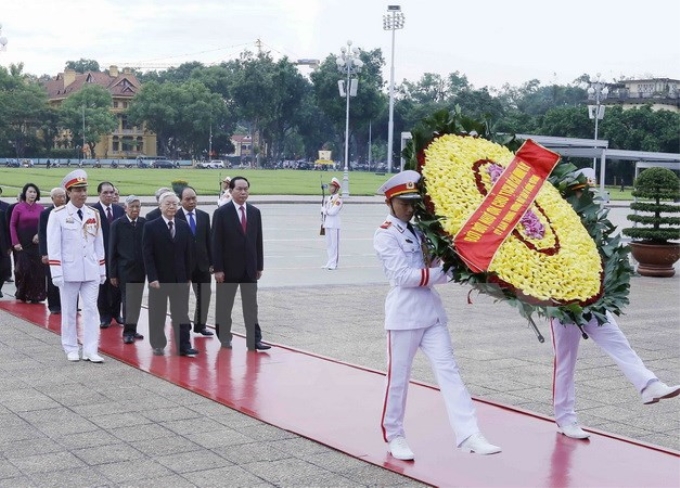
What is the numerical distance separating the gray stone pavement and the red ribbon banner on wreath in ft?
4.59

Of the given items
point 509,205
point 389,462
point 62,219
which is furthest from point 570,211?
point 62,219

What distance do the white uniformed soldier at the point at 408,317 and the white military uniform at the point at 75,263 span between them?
4.25 m

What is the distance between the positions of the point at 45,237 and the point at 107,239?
956 millimetres

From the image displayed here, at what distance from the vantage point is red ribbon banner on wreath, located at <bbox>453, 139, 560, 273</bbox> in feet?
17.2

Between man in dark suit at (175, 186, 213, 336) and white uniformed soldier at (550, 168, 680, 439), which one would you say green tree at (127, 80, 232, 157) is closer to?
man in dark suit at (175, 186, 213, 336)

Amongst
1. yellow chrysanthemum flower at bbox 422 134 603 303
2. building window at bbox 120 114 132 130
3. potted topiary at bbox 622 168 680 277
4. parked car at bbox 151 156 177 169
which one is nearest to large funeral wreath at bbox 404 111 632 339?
yellow chrysanthemum flower at bbox 422 134 603 303

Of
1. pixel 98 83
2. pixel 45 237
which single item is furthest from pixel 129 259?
pixel 98 83

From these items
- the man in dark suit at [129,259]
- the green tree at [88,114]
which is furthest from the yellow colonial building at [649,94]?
the man in dark suit at [129,259]

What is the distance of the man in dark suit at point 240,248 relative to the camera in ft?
30.9

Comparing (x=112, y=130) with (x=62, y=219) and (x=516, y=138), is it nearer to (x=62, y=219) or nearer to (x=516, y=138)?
(x=62, y=219)

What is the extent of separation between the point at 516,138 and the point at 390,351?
1.65 meters

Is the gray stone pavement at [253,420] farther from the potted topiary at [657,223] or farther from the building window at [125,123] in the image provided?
the building window at [125,123]

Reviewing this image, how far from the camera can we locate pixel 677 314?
12.4 meters

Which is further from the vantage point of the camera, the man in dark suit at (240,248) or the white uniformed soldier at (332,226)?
the white uniformed soldier at (332,226)
